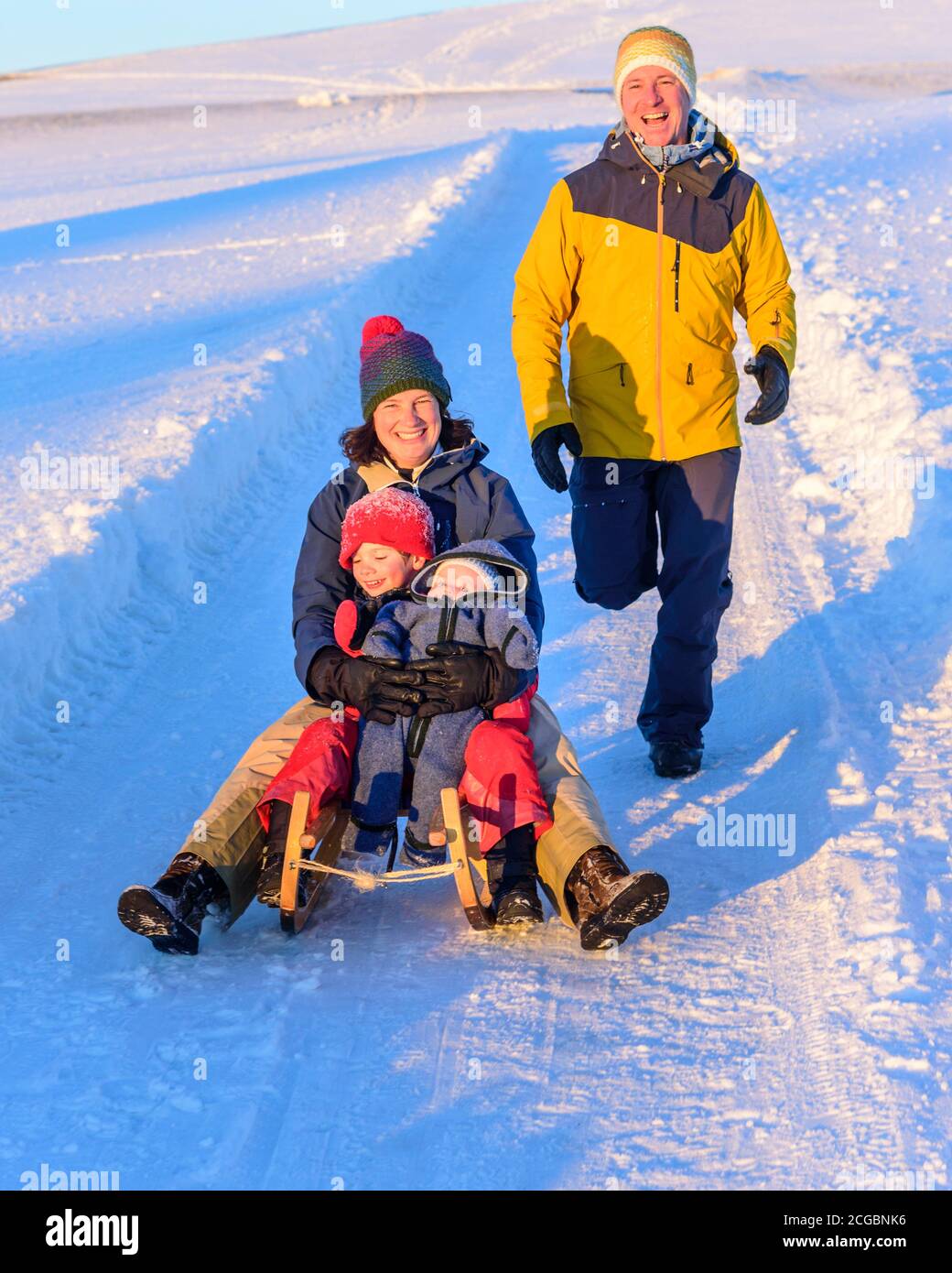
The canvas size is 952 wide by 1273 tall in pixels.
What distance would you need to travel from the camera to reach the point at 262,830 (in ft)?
10.8

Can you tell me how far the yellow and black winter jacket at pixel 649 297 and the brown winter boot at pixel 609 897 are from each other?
1.37 meters

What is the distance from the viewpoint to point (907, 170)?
55.7 ft

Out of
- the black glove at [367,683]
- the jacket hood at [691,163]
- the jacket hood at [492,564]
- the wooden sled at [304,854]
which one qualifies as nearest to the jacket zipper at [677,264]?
the jacket hood at [691,163]

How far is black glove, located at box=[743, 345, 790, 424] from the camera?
12.8ft

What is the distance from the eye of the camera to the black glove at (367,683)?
327 cm

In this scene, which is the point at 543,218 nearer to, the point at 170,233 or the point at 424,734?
the point at 424,734

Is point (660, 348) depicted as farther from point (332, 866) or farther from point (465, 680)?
point (332, 866)

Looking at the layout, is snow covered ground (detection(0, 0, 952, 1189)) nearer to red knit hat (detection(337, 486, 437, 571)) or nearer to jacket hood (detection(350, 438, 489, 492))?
red knit hat (detection(337, 486, 437, 571))

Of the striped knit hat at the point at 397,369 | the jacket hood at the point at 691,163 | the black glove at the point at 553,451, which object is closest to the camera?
the striped knit hat at the point at 397,369

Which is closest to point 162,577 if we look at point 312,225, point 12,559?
point 12,559

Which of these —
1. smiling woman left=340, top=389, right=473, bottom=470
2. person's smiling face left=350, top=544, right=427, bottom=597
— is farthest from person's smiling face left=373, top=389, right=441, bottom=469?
person's smiling face left=350, top=544, right=427, bottom=597

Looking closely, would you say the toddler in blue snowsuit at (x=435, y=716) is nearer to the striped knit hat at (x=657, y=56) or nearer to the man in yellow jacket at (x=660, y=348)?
the man in yellow jacket at (x=660, y=348)
